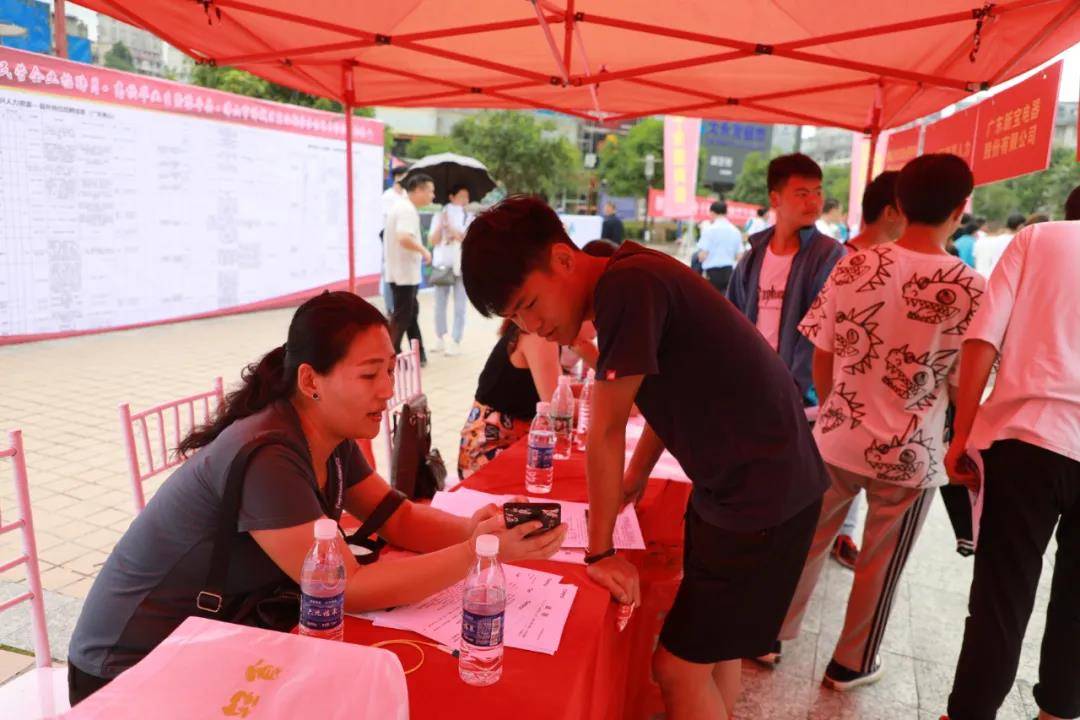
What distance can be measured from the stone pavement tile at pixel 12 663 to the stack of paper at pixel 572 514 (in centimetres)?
141

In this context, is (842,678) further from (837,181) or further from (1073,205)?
(837,181)

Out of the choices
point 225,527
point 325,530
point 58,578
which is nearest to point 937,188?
point 325,530

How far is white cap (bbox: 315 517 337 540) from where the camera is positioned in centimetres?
121

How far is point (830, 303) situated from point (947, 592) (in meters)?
1.71

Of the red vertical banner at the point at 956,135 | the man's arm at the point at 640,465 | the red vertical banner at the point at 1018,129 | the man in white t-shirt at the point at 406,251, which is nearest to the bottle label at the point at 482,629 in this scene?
the man's arm at the point at 640,465

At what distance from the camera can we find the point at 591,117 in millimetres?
4203

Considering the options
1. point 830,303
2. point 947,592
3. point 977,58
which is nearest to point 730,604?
point 830,303

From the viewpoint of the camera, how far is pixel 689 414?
1.44 m

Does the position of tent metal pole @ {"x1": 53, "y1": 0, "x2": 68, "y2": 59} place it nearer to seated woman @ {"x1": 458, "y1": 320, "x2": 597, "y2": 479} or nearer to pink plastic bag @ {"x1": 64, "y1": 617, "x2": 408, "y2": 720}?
seated woman @ {"x1": 458, "y1": 320, "x2": 597, "y2": 479}

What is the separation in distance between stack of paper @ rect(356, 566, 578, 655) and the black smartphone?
12cm

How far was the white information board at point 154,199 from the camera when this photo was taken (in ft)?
19.6

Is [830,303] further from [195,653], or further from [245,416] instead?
[195,653]

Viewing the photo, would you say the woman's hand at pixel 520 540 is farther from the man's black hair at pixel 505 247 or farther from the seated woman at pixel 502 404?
the seated woman at pixel 502 404

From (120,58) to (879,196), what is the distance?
759 cm
